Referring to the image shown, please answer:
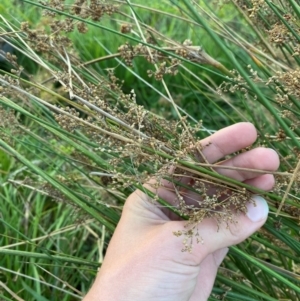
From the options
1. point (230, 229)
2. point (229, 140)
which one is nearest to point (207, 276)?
point (230, 229)

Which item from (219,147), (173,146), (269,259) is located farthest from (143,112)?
(269,259)

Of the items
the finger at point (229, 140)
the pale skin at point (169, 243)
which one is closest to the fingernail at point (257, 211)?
the pale skin at point (169, 243)

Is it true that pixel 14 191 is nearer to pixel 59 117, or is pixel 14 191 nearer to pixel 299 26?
pixel 59 117

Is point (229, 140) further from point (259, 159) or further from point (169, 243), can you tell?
point (169, 243)

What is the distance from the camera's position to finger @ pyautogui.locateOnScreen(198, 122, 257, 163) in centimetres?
83

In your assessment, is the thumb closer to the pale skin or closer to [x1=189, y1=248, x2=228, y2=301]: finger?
the pale skin

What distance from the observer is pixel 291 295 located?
1.06 metres

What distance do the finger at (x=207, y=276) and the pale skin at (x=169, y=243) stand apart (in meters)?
0.07

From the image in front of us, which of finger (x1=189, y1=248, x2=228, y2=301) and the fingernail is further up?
the fingernail

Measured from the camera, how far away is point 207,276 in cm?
98

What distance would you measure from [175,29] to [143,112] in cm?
181

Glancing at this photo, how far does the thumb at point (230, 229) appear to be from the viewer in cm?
80

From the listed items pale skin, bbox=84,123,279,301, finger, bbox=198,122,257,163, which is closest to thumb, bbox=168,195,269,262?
pale skin, bbox=84,123,279,301

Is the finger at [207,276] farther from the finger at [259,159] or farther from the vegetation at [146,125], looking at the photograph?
the finger at [259,159]
